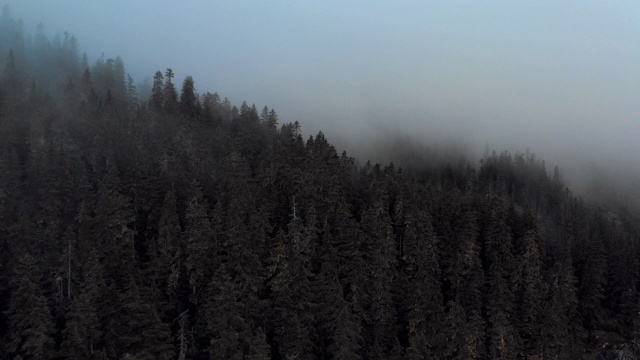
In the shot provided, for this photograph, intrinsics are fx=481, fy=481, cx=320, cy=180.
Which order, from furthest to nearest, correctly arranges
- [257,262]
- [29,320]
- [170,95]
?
1. [170,95]
2. [257,262]
3. [29,320]

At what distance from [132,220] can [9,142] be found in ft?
112

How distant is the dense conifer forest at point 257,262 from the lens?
5669 cm

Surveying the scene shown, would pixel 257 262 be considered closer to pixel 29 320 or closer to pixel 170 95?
pixel 29 320

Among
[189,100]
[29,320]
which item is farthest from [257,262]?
[189,100]

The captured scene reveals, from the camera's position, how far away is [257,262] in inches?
2562

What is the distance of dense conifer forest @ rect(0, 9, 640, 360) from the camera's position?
5669cm

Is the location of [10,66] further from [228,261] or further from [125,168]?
[228,261]

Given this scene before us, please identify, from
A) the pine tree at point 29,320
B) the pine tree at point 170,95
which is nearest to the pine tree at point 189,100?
the pine tree at point 170,95

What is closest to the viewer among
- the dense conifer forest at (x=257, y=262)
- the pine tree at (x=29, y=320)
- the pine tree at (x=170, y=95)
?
the pine tree at (x=29, y=320)

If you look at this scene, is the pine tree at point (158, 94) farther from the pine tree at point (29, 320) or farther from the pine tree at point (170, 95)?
the pine tree at point (29, 320)

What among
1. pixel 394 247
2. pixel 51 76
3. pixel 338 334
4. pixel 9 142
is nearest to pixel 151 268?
pixel 338 334

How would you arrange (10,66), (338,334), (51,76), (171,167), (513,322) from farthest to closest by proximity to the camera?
(51,76)
(10,66)
(171,167)
(513,322)
(338,334)

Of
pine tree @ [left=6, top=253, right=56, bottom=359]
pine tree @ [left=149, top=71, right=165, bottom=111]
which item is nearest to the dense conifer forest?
pine tree @ [left=6, top=253, right=56, bottom=359]

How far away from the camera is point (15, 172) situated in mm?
72312
